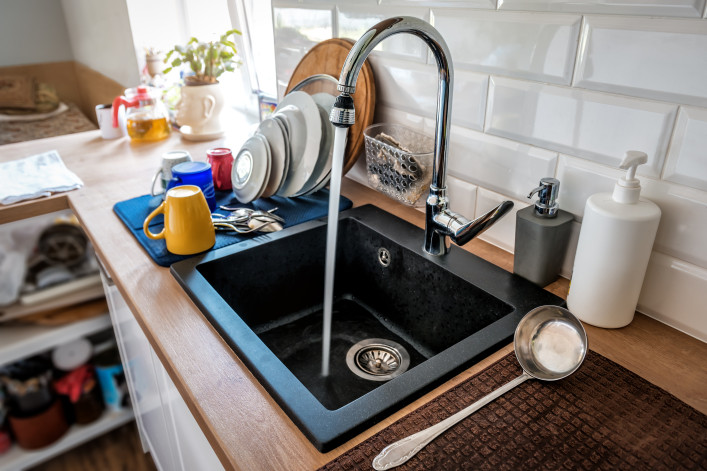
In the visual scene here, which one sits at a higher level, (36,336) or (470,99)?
(470,99)

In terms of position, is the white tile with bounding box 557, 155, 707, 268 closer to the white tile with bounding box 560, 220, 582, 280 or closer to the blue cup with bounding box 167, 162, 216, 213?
the white tile with bounding box 560, 220, 582, 280

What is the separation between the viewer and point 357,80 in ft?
3.72

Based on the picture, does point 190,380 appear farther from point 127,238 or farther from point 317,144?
point 317,144

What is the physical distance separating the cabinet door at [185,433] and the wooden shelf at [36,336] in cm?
73

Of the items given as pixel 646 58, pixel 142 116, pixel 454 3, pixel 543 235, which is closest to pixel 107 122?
pixel 142 116

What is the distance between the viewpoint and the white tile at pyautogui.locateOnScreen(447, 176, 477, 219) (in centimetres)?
104

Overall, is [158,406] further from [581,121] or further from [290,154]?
[581,121]

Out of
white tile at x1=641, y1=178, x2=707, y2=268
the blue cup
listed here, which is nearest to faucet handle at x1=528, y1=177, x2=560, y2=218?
white tile at x1=641, y1=178, x2=707, y2=268

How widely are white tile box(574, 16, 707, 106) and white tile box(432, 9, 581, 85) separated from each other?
0.09 feet

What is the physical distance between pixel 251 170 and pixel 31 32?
349 cm

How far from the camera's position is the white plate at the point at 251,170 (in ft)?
3.92

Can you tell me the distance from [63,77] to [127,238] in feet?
11.2

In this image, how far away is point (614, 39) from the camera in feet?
2.38

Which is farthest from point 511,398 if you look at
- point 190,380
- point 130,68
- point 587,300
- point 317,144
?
point 130,68
